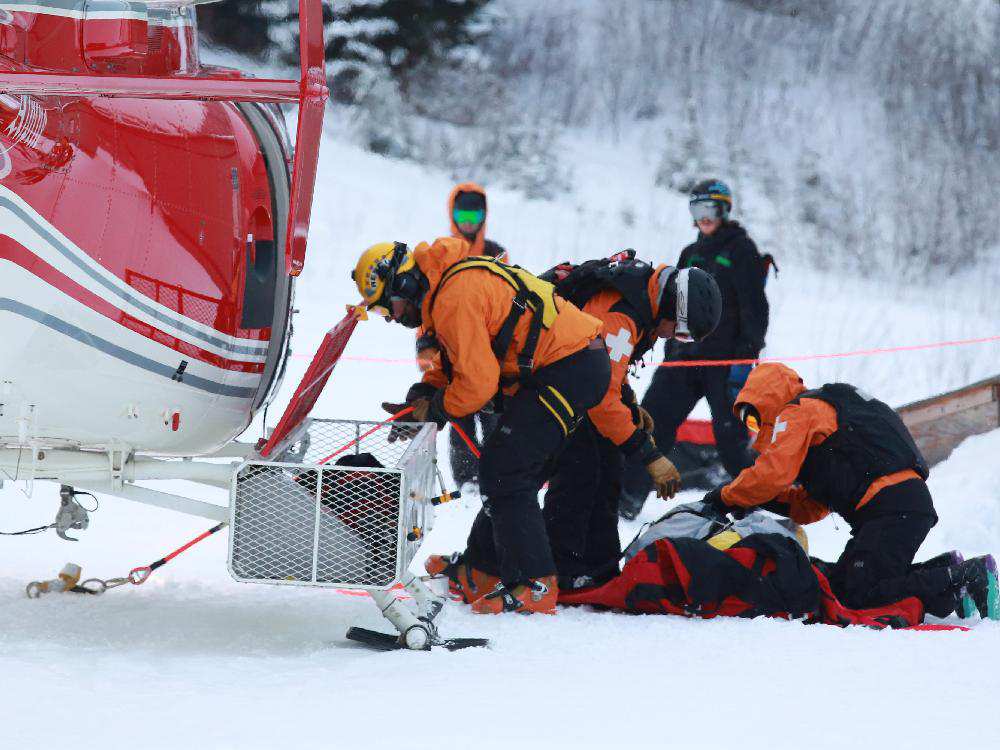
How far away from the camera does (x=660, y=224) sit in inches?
603

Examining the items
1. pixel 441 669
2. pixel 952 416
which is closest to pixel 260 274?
pixel 441 669

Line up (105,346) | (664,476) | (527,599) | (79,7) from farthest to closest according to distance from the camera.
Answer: (664,476) → (527,599) → (79,7) → (105,346)

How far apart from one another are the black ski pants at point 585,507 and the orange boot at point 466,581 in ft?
1.06

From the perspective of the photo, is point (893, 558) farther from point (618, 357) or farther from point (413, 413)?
point (413, 413)

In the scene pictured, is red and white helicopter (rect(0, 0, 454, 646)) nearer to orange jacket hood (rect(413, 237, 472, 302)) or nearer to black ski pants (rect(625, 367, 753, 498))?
orange jacket hood (rect(413, 237, 472, 302))

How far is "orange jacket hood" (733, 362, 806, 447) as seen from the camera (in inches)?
196

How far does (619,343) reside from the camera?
5.02m

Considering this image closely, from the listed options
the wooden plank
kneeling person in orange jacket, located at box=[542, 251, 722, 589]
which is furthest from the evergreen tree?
kneeling person in orange jacket, located at box=[542, 251, 722, 589]

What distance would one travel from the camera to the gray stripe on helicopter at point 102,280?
3.50 meters

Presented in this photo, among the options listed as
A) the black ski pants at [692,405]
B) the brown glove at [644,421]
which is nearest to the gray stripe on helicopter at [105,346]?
the brown glove at [644,421]

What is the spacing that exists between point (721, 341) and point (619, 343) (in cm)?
175

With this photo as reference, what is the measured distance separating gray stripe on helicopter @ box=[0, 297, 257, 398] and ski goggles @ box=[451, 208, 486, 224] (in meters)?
2.65

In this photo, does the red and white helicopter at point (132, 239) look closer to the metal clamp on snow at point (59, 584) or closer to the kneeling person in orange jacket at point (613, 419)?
the metal clamp on snow at point (59, 584)

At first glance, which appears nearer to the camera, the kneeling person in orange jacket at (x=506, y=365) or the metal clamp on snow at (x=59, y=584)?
the kneeling person in orange jacket at (x=506, y=365)
